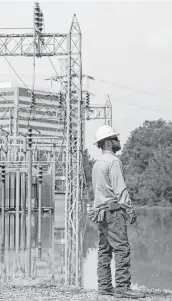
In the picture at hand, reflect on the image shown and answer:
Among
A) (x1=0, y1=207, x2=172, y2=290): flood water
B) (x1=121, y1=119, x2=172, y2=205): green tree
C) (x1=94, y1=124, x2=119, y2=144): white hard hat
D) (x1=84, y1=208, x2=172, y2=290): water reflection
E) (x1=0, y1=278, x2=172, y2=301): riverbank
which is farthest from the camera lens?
(x1=121, y1=119, x2=172, y2=205): green tree

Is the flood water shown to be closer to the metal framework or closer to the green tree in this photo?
the metal framework

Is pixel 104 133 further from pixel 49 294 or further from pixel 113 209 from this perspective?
pixel 49 294

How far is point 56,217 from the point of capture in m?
42.2

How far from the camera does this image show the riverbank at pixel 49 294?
6727 millimetres

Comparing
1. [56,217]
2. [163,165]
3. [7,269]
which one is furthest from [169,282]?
[163,165]

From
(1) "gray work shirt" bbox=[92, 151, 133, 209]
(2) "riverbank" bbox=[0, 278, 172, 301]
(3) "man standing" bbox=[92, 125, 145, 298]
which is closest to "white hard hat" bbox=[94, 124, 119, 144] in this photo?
(3) "man standing" bbox=[92, 125, 145, 298]

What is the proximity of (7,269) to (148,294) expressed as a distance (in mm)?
10638

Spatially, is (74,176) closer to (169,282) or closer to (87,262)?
(87,262)

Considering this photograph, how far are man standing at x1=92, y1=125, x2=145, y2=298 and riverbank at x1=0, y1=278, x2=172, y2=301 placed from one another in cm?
21

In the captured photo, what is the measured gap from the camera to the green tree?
94.7m

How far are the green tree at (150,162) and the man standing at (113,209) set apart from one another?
3425 inches

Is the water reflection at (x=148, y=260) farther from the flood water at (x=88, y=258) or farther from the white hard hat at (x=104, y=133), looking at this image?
the white hard hat at (x=104, y=133)

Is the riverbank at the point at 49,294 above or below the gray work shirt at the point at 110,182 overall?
below

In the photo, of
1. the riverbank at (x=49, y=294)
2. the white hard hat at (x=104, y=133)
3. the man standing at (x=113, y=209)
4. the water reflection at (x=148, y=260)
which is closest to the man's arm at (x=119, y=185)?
the man standing at (x=113, y=209)
